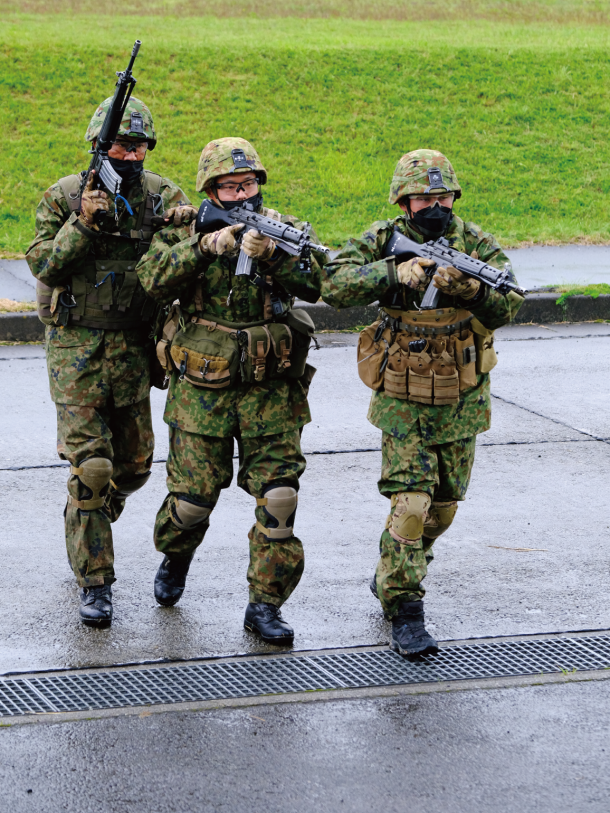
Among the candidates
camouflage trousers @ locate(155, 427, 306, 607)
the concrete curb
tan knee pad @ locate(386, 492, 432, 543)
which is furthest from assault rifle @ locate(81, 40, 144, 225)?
the concrete curb

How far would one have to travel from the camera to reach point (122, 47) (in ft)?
Answer: 56.5

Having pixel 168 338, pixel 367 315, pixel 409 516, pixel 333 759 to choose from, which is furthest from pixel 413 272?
pixel 367 315

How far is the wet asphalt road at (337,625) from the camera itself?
11.5ft

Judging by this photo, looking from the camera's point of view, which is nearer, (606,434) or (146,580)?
(146,580)

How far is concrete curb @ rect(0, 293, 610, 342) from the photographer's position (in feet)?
32.2

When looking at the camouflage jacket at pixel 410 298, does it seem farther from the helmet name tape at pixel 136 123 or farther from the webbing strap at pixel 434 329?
the helmet name tape at pixel 136 123

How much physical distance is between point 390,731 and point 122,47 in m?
15.1

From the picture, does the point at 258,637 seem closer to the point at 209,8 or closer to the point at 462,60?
the point at 462,60

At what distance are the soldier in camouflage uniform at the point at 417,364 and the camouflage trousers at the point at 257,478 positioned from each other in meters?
0.36

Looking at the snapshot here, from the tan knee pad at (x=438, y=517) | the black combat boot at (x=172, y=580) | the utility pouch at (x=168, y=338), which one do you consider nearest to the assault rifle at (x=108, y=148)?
the utility pouch at (x=168, y=338)

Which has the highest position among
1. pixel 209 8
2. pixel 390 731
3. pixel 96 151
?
pixel 209 8

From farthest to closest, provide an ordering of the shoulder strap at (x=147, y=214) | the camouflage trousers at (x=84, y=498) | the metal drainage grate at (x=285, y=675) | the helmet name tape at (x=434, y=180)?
the shoulder strap at (x=147, y=214)
the camouflage trousers at (x=84, y=498)
the helmet name tape at (x=434, y=180)
the metal drainage grate at (x=285, y=675)

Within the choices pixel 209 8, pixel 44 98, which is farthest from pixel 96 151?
pixel 209 8

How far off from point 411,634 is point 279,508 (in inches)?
27.4
